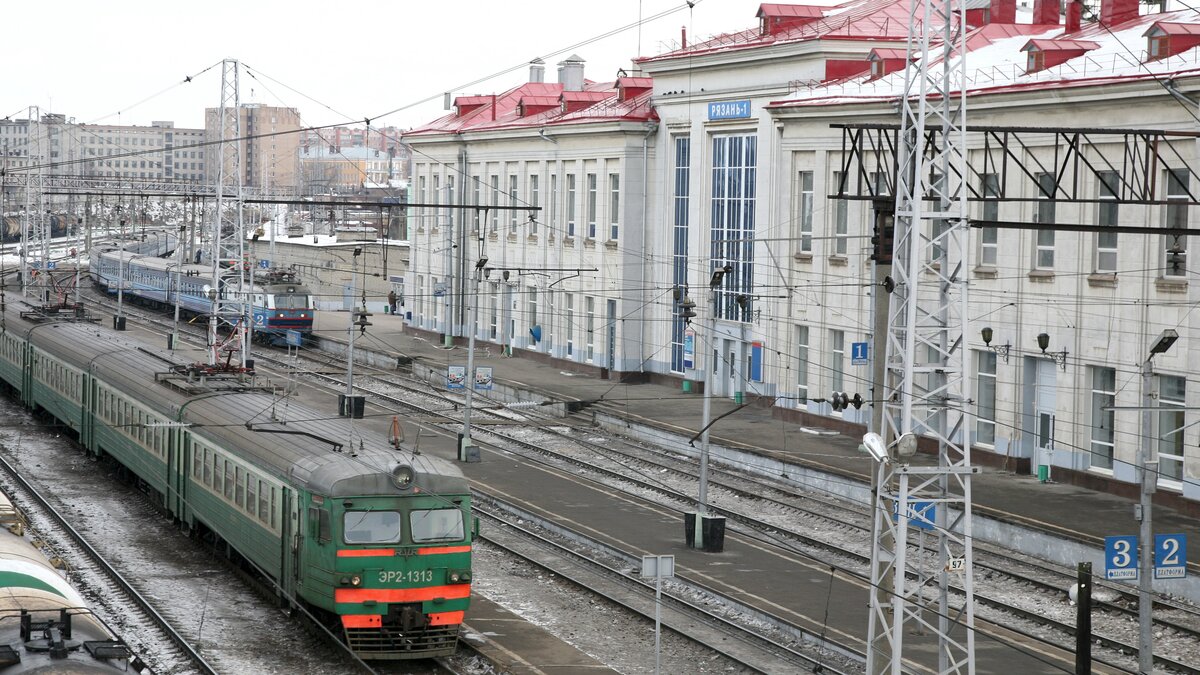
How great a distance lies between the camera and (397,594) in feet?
65.3

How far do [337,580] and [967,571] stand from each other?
7793 mm

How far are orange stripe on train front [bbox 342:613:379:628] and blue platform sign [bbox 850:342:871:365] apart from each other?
24.4 metres

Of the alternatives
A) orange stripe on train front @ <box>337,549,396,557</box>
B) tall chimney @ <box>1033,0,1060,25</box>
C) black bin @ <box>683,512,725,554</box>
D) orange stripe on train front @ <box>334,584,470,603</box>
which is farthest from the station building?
orange stripe on train front @ <box>337,549,396,557</box>

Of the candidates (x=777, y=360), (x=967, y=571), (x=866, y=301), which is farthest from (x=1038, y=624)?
(x=777, y=360)

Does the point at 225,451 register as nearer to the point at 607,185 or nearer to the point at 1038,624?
the point at 1038,624

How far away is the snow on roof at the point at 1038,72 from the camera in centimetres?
3453

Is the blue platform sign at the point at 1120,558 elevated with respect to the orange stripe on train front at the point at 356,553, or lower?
lower

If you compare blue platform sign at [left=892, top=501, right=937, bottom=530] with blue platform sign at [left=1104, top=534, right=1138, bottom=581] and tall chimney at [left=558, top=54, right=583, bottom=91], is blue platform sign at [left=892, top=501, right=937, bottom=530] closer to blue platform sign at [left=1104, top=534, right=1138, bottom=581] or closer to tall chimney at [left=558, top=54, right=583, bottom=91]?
blue platform sign at [left=1104, top=534, right=1138, bottom=581]

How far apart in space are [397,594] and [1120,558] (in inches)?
388

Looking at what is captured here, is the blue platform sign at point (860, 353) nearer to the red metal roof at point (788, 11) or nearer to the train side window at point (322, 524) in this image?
the red metal roof at point (788, 11)

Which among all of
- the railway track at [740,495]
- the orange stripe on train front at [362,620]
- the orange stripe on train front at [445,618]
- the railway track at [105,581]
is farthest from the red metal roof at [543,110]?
the orange stripe on train front at [362,620]

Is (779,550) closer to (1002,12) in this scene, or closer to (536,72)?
(1002,12)

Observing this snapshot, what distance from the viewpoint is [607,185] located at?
191 feet

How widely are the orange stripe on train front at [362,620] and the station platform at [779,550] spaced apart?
7.37 metres
